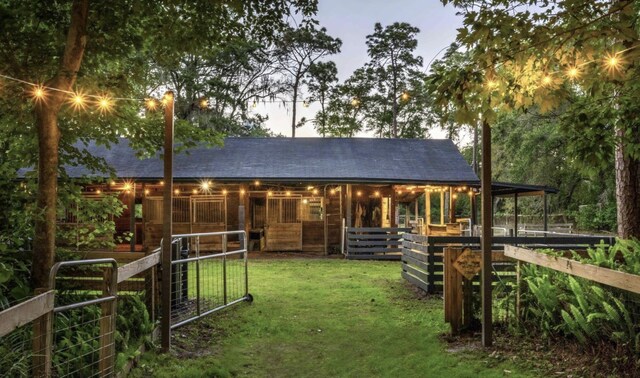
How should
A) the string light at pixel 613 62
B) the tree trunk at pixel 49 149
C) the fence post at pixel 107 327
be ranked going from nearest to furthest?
the fence post at pixel 107 327 → the string light at pixel 613 62 → the tree trunk at pixel 49 149

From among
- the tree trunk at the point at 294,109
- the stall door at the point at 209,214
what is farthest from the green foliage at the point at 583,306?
the tree trunk at the point at 294,109

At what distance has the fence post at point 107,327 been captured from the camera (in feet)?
13.7

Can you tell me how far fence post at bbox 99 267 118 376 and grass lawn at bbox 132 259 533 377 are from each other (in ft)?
2.20

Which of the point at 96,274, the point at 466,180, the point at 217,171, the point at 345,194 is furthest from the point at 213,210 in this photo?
the point at 96,274

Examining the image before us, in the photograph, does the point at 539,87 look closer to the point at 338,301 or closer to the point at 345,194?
the point at 338,301

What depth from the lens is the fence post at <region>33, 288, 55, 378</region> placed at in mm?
3346

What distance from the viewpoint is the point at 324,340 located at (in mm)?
6555

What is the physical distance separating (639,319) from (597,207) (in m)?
37.6

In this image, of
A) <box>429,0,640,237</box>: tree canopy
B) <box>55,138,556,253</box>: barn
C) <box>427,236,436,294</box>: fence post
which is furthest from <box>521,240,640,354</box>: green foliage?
<box>55,138,556,253</box>: barn

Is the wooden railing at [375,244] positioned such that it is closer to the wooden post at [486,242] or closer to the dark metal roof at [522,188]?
the dark metal roof at [522,188]

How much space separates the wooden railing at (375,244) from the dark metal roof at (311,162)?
82.3 inches

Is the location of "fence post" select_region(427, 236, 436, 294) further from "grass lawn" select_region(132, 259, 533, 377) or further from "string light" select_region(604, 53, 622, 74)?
"string light" select_region(604, 53, 622, 74)

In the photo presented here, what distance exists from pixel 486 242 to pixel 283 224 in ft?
47.9

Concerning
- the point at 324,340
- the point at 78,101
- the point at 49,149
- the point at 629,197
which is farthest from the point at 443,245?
the point at 49,149
